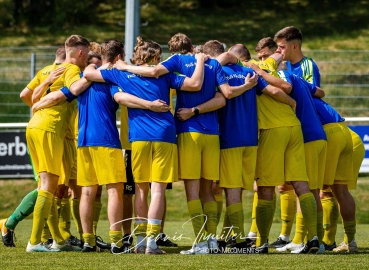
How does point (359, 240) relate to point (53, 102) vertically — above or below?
below

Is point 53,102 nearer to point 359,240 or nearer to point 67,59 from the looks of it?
point 67,59

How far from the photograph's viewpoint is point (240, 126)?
9.06 metres

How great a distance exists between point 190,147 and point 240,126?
59cm

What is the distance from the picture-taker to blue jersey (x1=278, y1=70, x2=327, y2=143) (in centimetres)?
935

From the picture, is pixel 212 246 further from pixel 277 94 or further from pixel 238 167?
pixel 277 94

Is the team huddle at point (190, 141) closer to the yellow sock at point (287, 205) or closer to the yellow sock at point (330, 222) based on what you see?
the yellow sock at point (330, 222)

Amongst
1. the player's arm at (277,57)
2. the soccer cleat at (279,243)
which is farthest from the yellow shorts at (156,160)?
the soccer cleat at (279,243)

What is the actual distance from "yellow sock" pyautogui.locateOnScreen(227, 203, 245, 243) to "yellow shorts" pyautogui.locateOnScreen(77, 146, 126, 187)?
3.81 ft

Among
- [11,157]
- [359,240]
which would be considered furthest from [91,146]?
[11,157]

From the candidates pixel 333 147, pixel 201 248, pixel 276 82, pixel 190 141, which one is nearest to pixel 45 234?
Answer: pixel 201 248

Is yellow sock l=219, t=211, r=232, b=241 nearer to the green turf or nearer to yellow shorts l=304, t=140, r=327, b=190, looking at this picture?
the green turf

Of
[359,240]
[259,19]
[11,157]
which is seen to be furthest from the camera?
[259,19]

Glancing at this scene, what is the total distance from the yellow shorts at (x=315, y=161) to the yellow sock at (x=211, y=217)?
109 centimetres

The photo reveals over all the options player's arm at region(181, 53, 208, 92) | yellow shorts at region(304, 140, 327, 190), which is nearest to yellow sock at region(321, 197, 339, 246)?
yellow shorts at region(304, 140, 327, 190)
